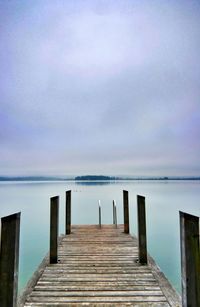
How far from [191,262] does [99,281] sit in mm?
1536

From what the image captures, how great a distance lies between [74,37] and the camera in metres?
20.4

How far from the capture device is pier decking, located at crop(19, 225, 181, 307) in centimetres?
235

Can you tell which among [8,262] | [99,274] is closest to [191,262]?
[8,262]

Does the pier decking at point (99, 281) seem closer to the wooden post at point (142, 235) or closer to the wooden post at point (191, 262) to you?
the wooden post at point (142, 235)

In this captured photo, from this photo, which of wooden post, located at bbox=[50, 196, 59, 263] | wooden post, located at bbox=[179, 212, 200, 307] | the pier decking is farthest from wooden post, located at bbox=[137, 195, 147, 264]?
wooden post, located at bbox=[179, 212, 200, 307]

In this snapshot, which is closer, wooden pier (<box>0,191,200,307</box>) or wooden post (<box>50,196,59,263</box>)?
wooden pier (<box>0,191,200,307</box>)

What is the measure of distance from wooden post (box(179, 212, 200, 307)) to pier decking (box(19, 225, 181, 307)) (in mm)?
715

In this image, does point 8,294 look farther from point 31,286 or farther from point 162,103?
point 162,103

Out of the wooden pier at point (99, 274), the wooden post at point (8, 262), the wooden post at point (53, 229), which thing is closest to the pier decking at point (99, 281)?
the wooden pier at point (99, 274)

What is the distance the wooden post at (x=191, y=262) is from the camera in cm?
165

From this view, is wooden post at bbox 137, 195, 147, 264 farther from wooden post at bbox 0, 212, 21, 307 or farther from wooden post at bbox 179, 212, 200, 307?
wooden post at bbox 0, 212, 21, 307

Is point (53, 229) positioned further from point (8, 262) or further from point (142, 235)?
point (8, 262)

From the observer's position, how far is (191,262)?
1.68 metres

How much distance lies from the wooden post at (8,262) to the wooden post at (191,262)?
1319 millimetres
